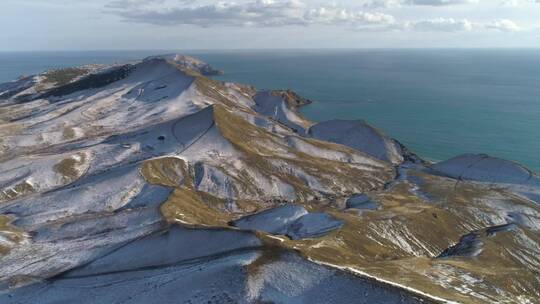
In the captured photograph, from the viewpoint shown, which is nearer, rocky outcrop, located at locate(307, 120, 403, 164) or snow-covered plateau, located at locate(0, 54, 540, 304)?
snow-covered plateau, located at locate(0, 54, 540, 304)

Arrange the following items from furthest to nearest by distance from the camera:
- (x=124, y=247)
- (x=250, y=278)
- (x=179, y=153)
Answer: (x=179, y=153), (x=124, y=247), (x=250, y=278)

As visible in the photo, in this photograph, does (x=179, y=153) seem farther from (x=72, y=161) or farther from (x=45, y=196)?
(x=45, y=196)

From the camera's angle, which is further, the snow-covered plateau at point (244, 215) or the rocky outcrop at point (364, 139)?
the rocky outcrop at point (364, 139)

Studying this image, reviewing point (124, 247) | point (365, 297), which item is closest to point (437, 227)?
point (365, 297)

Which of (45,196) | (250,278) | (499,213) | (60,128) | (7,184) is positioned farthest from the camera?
(60,128)

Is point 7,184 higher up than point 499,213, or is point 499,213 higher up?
point 7,184

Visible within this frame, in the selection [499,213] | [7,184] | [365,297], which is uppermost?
[365,297]

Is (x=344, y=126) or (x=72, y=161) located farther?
(x=344, y=126)
